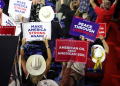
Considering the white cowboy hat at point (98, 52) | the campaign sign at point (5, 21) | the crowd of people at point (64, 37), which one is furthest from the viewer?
the white cowboy hat at point (98, 52)

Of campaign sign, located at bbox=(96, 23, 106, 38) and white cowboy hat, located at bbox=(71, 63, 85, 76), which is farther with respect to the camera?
campaign sign, located at bbox=(96, 23, 106, 38)

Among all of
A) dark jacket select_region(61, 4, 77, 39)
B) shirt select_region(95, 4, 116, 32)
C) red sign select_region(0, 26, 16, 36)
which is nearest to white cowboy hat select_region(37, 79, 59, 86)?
dark jacket select_region(61, 4, 77, 39)

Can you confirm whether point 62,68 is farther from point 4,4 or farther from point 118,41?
point 4,4

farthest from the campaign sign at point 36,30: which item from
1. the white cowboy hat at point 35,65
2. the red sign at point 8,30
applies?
the red sign at point 8,30

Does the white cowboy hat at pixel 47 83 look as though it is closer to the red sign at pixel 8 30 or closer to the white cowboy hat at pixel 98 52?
the white cowboy hat at pixel 98 52

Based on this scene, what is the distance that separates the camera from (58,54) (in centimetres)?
204

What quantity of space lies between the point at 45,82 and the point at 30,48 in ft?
2.11

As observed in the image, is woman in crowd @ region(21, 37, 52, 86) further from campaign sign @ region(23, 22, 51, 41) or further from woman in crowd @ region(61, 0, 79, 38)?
woman in crowd @ region(61, 0, 79, 38)

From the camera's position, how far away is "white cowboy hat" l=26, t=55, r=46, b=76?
78.6 inches

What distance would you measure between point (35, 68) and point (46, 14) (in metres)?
0.92

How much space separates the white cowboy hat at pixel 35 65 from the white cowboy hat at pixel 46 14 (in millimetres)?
654

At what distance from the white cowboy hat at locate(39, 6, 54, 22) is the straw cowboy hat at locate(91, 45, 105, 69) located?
953 millimetres

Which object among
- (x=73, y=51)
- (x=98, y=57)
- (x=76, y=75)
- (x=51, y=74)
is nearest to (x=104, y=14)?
(x=98, y=57)

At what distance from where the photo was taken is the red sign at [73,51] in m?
2.04
